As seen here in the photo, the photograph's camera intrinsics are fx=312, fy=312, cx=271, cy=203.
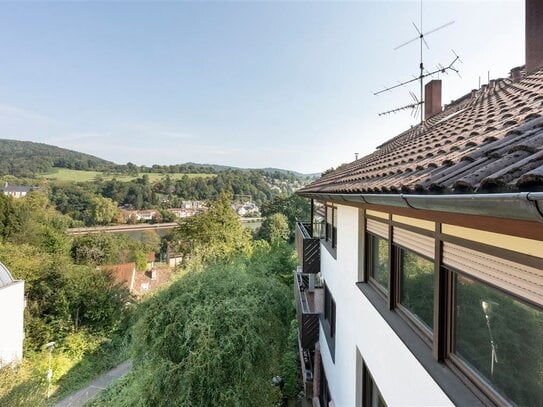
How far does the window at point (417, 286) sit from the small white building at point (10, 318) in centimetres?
1837

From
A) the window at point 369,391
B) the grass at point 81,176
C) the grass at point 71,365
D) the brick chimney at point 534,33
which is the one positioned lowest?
the grass at point 71,365

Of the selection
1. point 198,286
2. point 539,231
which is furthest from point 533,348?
point 198,286

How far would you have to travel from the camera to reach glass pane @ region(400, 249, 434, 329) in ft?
9.58

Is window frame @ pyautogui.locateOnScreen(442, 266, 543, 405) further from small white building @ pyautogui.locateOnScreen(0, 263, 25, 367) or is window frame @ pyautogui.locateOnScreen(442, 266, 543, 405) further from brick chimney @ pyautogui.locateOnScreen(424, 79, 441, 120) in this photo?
small white building @ pyautogui.locateOnScreen(0, 263, 25, 367)

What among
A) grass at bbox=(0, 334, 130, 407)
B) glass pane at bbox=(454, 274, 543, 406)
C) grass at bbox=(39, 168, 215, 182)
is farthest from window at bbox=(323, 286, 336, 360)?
grass at bbox=(39, 168, 215, 182)

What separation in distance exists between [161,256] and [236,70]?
46929mm

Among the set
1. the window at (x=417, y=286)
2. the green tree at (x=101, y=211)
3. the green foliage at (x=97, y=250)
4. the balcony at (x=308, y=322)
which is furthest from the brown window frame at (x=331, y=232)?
the green tree at (x=101, y=211)

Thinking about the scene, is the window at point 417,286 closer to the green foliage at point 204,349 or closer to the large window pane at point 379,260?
the large window pane at point 379,260

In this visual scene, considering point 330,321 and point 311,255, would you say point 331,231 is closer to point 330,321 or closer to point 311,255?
point 311,255

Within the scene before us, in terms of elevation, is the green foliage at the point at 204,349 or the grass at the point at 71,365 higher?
the green foliage at the point at 204,349

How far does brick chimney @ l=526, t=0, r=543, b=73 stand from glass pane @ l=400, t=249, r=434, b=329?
4.86 meters

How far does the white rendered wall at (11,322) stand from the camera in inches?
596

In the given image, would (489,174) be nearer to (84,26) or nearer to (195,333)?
(195,333)

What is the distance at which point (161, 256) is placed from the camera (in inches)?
2330
